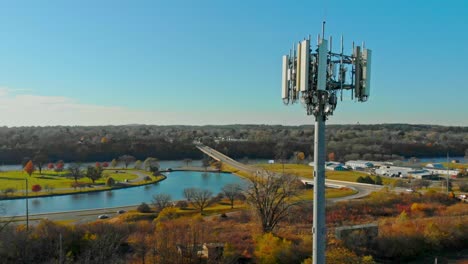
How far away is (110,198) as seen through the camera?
39656mm

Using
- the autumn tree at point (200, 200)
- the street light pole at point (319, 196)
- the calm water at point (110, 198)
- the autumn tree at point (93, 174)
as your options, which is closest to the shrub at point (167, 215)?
the autumn tree at point (200, 200)

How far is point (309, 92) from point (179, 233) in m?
12.1

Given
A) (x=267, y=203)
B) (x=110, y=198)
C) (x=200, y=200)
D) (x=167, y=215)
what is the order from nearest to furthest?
(x=267, y=203), (x=167, y=215), (x=200, y=200), (x=110, y=198)

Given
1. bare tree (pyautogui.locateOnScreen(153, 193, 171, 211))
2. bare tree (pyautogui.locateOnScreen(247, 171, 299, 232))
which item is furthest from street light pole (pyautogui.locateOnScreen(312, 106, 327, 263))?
bare tree (pyautogui.locateOnScreen(153, 193, 171, 211))

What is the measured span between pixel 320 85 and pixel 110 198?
35.9 meters

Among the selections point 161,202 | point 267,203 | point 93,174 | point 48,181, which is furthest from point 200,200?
point 48,181

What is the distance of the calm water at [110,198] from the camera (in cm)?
3444

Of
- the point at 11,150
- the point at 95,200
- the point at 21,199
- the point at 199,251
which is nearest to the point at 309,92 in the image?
the point at 199,251

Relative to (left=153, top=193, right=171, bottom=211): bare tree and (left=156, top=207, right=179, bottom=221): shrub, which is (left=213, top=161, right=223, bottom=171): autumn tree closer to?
(left=153, top=193, right=171, bottom=211): bare tree

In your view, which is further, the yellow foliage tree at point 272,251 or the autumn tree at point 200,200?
the autumn tree at point 200,200

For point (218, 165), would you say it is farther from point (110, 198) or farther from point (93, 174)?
point (110, 198)

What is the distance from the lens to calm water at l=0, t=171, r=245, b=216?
34.4 metres

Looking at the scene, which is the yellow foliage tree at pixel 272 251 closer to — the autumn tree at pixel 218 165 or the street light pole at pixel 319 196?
the street light pole at pixel 319 196

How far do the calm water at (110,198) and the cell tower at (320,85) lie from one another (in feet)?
93.1
